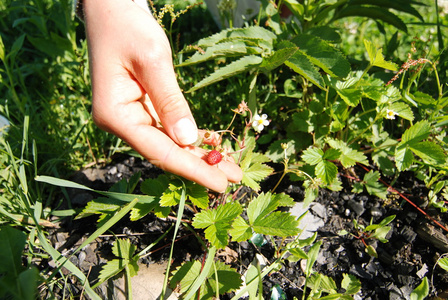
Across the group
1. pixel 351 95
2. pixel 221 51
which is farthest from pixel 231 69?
pixel 351 95

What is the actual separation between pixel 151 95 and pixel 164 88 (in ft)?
0.30

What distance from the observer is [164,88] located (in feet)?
4.39

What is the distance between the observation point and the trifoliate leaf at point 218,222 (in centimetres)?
122

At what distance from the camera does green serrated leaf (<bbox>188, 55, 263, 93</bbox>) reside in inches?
59.5

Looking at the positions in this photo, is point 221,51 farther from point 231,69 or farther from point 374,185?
point 374,185

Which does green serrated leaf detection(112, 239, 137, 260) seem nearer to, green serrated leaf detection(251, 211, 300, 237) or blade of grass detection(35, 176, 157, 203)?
blade of grass detection(35, 176, 157, 203)

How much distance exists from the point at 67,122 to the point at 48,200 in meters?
0.65

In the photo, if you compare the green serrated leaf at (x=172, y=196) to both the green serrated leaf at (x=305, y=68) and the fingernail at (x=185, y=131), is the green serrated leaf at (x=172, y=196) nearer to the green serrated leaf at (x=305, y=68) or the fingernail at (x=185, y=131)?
the fingernail at (x=185, y=131)

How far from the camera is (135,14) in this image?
148cm

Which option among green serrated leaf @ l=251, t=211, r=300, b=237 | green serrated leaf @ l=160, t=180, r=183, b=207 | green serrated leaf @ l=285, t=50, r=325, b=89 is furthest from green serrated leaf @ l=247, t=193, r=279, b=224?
green serrated leaf @ l=285, t=50, r=325, b=89

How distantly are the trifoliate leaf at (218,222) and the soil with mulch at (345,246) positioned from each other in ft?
1.08

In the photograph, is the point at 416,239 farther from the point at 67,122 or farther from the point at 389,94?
the point at 67,122

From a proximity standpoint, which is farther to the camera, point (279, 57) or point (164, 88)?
point (279, 57)

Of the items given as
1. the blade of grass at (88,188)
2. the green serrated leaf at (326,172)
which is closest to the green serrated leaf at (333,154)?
the green serrated leaf at (326,172)
